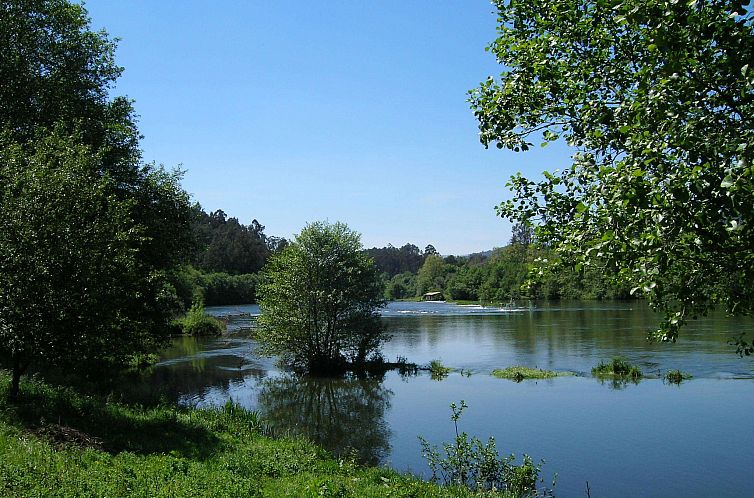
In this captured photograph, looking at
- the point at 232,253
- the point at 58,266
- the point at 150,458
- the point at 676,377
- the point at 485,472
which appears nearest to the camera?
the point at 150,458

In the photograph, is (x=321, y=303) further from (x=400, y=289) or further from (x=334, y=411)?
(x=400, y=289)

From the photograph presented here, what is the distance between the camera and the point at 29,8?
78.8 feet

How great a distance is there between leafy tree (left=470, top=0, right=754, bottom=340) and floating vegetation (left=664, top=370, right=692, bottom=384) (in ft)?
77.8

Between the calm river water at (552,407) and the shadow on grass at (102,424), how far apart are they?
522 cm

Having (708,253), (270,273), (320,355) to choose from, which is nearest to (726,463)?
(708,253)

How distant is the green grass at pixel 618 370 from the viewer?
101 ft

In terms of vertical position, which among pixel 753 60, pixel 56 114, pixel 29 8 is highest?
pixel 29 8

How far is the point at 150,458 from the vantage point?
1193 centimetres

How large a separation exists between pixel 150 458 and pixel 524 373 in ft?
80.7

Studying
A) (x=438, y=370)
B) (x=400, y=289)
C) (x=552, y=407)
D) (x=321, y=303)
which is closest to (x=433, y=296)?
(x=400, y=289)

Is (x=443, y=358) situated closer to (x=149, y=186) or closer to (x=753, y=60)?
(x=149, y=186)

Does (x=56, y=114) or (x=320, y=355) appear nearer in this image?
(x=56, y=114)

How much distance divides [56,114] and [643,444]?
26.1 meters

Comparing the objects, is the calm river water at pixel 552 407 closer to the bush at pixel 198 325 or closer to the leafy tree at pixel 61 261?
the leafy tree at pixel 61 261
